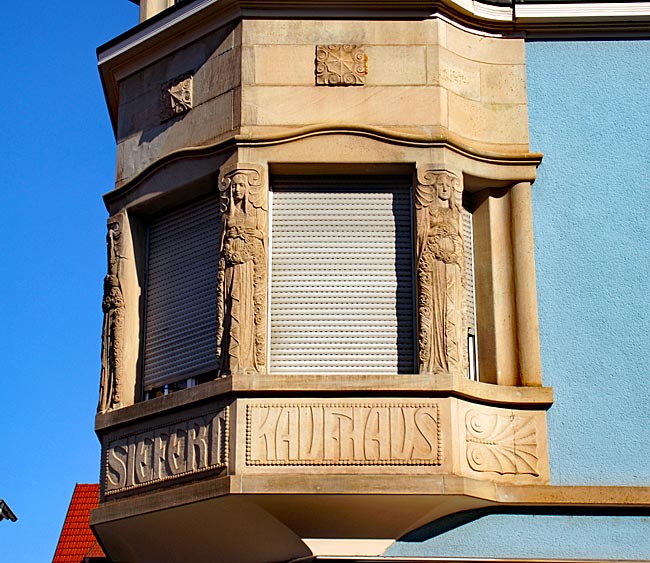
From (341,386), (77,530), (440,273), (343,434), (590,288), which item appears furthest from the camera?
(77,530)

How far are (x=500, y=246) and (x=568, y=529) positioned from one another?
9.82ft

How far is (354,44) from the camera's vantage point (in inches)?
634

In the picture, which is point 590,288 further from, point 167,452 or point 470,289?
point 167,452

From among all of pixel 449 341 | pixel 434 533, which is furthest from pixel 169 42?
pixel 434 533

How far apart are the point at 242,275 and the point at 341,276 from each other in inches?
41.1

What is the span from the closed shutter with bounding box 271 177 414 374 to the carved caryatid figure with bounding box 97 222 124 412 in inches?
73.5

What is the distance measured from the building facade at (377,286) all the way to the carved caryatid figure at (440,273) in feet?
0.07

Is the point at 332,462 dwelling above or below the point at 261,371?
below

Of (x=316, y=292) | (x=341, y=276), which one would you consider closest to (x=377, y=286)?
(x=341, y=276)

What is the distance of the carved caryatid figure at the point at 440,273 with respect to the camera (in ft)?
48.8

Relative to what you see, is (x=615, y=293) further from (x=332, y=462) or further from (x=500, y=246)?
(x=332, y=462)

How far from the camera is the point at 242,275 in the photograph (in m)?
15.2

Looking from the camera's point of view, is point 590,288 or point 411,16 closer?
point 590,288

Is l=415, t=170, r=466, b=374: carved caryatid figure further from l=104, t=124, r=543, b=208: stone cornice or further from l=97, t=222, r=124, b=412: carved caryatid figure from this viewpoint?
l=97, t=222, r=124, b=412: carved caryatid figure
